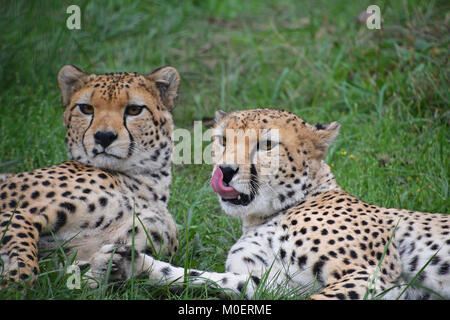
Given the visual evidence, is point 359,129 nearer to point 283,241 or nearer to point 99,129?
point 283,241

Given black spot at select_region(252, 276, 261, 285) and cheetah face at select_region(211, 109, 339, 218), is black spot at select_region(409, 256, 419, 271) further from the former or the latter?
black spot at select_region(252, 276, 261, 285)

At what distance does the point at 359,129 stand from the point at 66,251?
134 inches

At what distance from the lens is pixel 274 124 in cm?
405

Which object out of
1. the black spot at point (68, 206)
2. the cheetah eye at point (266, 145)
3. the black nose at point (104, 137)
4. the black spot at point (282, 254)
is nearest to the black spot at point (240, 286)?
the black spot at point (282, 254)

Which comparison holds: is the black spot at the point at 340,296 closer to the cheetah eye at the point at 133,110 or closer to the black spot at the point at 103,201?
the black spot at the point at 103,201

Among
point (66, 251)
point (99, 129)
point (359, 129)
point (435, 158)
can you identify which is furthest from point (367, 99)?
point (66, 251)

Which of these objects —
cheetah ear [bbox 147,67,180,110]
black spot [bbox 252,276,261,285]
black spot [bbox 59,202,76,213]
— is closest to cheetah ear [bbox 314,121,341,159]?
black spot [bbox 252,276,261,285]

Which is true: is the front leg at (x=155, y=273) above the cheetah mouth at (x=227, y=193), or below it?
below

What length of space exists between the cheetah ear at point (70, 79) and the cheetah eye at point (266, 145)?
139 centimetres

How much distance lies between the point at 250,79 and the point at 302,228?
12.5 feet

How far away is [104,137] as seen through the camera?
158 inches

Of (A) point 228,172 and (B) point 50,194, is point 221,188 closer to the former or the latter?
(A) point 228,172

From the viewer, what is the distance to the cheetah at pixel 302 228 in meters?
3.55

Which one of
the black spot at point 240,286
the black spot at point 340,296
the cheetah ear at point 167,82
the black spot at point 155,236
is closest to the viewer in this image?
the black spot at point 340,296
